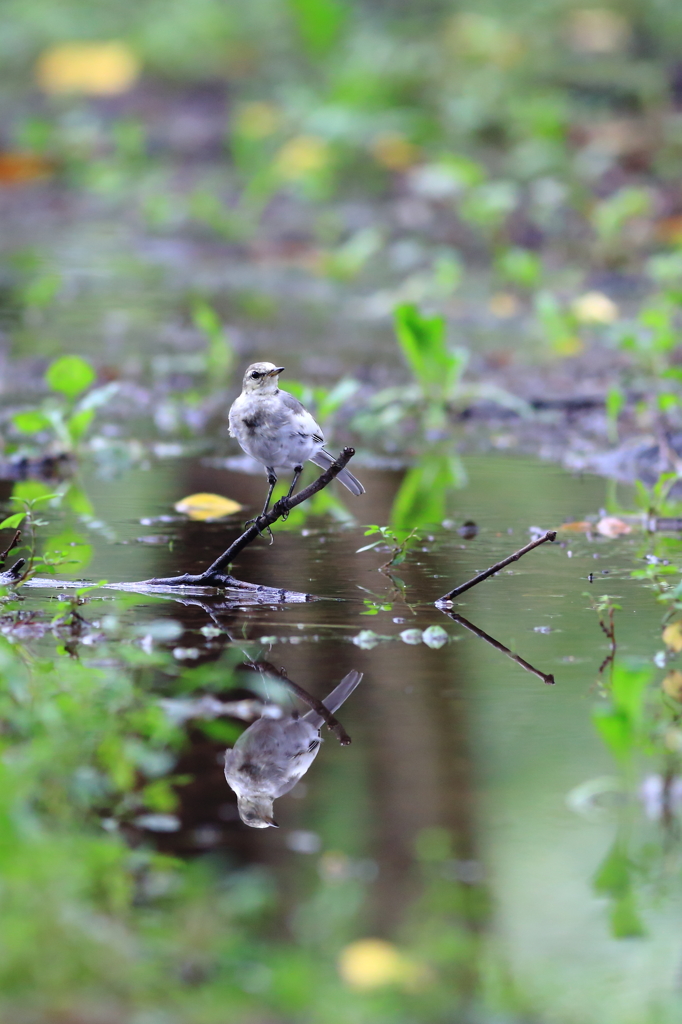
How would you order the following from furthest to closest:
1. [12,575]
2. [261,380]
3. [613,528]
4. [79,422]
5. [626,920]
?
[79,422]
[613,528]
[261,380]
[12,575]
[626,920]

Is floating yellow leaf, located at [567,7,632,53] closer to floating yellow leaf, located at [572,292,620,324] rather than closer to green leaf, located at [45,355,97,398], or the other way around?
floating yellow leaf, located at [572,292,620,324]

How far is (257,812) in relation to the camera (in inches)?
91.9

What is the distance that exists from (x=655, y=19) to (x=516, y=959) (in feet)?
46.7

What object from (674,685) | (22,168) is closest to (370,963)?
(674,685)

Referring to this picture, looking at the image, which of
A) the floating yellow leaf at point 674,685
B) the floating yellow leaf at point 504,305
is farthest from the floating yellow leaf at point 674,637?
the floating yellow leaf at point 504,305

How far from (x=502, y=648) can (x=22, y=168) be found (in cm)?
1202

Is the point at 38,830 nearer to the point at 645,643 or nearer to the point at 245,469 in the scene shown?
the point at 645,643

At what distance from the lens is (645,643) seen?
10.6ft

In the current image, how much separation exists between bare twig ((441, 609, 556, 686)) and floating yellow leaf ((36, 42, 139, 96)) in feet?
43.6

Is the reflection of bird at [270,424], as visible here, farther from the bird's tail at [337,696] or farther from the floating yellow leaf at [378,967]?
the floating yellow leaf at [378,967]

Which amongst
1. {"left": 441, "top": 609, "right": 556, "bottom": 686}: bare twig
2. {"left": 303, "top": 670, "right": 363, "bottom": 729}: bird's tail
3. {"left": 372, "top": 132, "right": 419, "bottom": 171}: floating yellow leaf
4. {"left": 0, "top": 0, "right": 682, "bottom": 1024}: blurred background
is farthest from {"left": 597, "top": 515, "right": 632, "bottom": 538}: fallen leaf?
{"left": 372, "top": 132, "right": 419, "bottom": 171}: floating yellow leaf

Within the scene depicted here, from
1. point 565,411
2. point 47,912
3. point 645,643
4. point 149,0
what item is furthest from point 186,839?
point 149,0

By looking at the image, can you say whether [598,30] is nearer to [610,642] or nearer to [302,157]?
[302,157]

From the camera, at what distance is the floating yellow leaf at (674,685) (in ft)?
9.37
